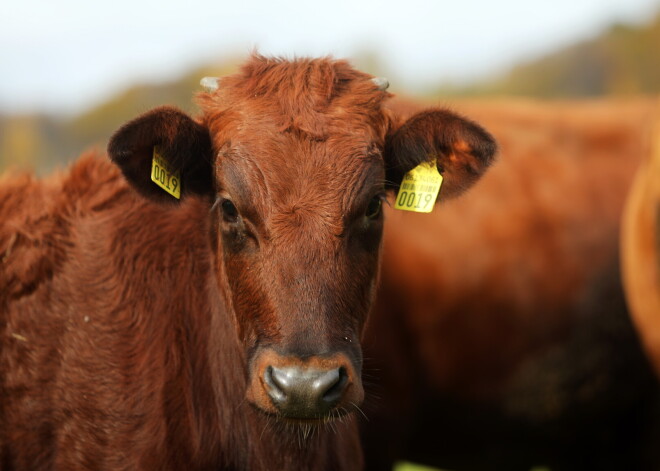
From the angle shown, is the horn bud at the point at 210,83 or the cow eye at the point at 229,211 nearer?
the cow eye at the point at 229,211

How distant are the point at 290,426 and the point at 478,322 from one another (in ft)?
10.8

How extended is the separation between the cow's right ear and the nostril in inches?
52.4

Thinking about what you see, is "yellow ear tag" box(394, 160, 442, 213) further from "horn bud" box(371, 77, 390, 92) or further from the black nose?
the black nose

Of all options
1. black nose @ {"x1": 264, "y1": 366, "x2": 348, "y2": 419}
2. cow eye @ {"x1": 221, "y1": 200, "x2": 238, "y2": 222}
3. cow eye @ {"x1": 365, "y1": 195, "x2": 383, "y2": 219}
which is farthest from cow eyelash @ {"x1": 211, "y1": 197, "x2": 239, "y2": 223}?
black nose @ {"x1": 264, "y1": 366, "x2": 348, "y2": 419}

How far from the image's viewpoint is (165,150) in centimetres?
416

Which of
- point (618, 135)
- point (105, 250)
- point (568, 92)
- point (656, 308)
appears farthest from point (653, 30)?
point (105, 250)

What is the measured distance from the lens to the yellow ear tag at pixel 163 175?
4172mm

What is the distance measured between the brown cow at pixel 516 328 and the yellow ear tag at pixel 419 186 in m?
2.35

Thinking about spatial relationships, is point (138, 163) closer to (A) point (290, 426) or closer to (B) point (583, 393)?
(A) point (290, 426)

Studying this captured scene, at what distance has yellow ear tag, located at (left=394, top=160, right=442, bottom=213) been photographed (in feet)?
14.5

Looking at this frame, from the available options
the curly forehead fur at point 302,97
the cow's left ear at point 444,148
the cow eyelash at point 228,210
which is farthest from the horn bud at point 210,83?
the cow's left ear at point 444,148

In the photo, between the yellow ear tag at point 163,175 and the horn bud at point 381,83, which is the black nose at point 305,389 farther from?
the horn bud at point 381,83

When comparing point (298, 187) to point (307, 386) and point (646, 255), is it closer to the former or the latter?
point (307, 386)

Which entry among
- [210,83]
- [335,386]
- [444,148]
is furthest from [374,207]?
[210,83]
